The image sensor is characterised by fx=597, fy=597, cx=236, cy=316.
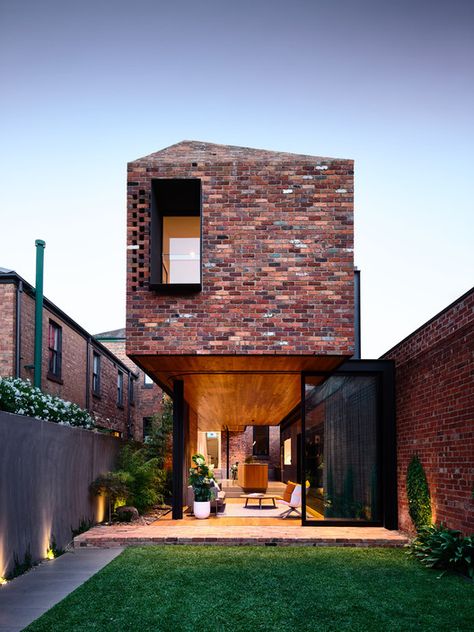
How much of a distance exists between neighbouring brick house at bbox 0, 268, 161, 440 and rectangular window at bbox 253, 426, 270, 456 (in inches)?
281

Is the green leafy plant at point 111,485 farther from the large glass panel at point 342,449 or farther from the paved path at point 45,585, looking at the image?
the large glass panel at point 342,449

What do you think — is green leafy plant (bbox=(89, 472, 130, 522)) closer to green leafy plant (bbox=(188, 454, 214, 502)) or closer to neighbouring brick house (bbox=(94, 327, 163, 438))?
green leafy plant (bbox=(188, 454, 214, 502))

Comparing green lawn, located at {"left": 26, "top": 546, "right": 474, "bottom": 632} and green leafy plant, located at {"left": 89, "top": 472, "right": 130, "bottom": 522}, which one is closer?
green lawn, located at {"left": 26, "top": 546, "right": 474, "bottom": 632}

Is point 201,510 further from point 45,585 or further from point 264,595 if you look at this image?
point 264,595

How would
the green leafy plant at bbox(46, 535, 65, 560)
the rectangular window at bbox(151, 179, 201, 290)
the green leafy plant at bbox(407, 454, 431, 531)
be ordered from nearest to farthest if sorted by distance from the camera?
the green leafy plant at bbox(46, 535, 65, 560) → the green leafy plant at bbox(407, 454, 431, 531) → the rectangular window at bbox(151, 179, 201, 290)

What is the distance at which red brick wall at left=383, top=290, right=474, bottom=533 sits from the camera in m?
7.50

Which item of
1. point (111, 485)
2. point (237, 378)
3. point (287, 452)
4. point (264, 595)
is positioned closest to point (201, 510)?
point (111, 485)

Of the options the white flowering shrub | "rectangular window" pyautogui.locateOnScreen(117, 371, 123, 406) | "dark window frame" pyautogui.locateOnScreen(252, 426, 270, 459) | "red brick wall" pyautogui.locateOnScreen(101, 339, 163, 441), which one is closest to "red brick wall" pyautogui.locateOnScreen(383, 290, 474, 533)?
the white flowering shrub

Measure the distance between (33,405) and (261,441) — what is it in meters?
22.8

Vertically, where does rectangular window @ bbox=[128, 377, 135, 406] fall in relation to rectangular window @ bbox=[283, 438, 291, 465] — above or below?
above

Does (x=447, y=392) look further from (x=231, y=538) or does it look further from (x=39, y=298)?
(x=39, y=298)

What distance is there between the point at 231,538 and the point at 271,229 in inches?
189

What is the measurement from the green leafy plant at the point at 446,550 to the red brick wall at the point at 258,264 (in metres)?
2.73

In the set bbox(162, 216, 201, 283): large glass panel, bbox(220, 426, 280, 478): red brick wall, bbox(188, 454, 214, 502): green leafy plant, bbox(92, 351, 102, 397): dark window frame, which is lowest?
bbox(220, 426, 280, 478): red brick wall
